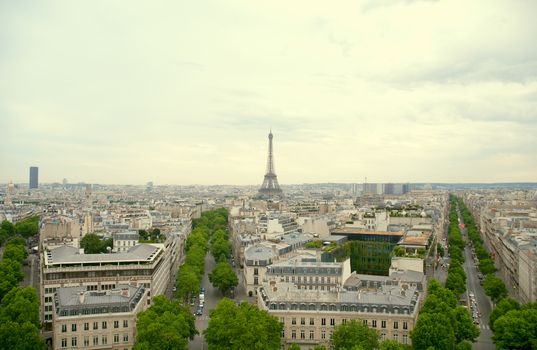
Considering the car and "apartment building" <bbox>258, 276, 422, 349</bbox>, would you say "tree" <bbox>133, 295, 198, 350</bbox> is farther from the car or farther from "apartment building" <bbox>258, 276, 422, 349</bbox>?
the car

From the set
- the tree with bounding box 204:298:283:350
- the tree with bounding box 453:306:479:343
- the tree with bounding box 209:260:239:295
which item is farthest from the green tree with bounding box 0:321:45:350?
the tree with bounding box 453:306:479:343

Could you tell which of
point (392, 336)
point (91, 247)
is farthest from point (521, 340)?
point (91, 247)

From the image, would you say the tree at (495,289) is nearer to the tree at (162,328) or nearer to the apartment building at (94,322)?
the tree at (162,328)

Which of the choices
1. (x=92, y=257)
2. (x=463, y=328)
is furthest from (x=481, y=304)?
(x=92, y=257)

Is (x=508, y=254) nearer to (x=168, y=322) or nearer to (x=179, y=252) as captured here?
(x=179, y=252)

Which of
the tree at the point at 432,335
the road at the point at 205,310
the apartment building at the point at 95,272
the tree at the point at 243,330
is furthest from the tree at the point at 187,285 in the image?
the tree at the point at 432,335
